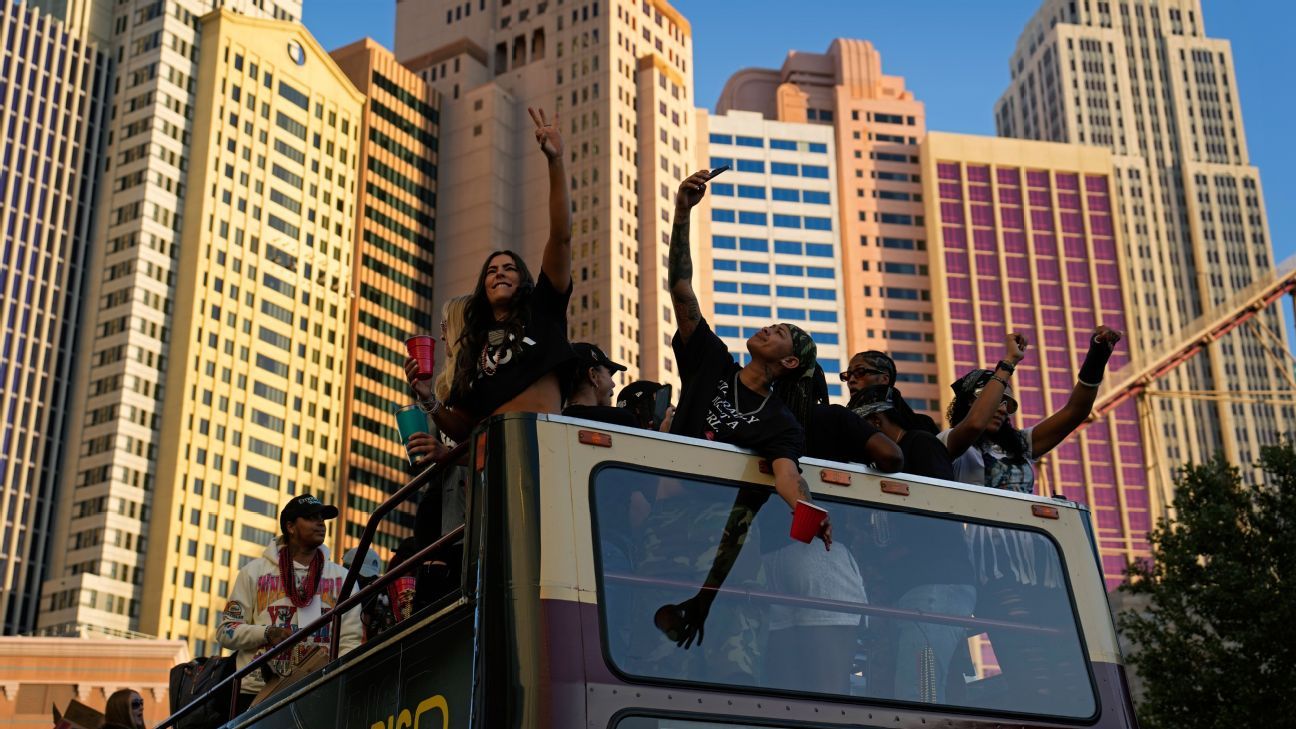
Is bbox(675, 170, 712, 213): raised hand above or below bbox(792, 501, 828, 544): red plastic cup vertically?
above

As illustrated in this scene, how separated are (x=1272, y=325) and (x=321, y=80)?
99933 mm

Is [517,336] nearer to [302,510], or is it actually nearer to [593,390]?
[593,390]

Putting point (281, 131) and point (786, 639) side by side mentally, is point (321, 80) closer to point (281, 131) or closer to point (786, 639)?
point (281, 131)

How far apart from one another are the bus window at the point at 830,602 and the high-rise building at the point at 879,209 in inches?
4899

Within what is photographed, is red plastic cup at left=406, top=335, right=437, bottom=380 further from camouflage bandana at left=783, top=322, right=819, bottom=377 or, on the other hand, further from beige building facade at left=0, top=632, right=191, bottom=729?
beige building facade at left=0, top=632, right=191, bottom=729

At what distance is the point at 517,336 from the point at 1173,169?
158m

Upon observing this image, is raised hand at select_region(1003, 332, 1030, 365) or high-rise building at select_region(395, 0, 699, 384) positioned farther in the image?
high-rise building at select_region(395, 0, 699, 384)

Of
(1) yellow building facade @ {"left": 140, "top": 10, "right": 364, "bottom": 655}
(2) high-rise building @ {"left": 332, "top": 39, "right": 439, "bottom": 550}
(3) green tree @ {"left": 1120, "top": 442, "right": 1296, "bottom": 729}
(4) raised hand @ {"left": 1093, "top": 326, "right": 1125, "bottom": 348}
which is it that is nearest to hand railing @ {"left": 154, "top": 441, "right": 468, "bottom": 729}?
(4) raised hand @ {"left": 1093, "top": 326, "right": 1125, "bottom": 348}

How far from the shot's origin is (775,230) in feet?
458

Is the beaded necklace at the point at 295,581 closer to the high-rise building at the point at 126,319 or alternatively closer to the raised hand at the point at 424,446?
the raised hand at the point at 424,446

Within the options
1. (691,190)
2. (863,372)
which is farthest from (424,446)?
(863,372)

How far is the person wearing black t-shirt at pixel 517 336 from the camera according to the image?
6336 mm

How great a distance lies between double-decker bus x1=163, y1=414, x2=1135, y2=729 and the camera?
5.07 m

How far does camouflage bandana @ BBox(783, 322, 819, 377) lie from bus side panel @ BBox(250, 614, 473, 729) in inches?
76.0
